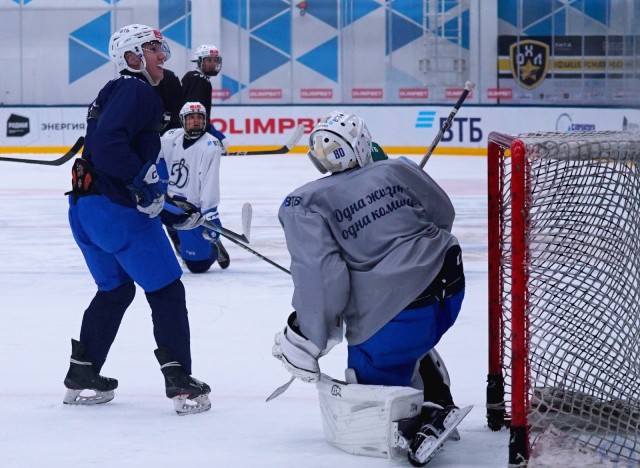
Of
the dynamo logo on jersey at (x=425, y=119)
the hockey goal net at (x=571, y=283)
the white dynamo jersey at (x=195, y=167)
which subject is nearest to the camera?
the hockey goal net at (x=571, y=283)

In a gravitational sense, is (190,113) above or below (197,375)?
above

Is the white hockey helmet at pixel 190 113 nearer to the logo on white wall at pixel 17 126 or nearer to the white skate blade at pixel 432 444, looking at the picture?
the white skate blade at pixel 432 444

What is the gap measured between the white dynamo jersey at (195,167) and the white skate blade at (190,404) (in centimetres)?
262

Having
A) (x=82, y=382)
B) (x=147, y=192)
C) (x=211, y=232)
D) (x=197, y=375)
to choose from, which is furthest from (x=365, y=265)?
(x=211, y=232)

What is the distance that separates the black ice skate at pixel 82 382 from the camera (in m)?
3.29

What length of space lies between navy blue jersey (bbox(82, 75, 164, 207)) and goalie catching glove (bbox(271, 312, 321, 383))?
69 centimetres

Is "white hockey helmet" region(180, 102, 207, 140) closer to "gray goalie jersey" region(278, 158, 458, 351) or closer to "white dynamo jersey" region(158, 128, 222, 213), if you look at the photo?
"white dynamo jersey" region(158, 128, 222, 213)

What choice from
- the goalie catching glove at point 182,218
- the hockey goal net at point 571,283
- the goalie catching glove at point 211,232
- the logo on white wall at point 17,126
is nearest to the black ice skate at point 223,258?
the goalie catching glove at point 211,232

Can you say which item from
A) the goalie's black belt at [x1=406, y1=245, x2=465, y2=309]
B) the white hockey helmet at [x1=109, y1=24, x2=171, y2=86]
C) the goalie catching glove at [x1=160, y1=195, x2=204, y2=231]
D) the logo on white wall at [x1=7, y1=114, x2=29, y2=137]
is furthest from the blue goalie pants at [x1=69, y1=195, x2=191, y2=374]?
the logo on white wall at [x1=7, y1=114, x2=29, y2=137]

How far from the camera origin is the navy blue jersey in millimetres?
3125

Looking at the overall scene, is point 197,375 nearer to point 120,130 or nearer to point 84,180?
Result: point 84,180

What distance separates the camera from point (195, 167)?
5.88 m

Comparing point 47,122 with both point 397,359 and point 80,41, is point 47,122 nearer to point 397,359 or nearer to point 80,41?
point 80,41

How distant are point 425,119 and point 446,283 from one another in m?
10.7
